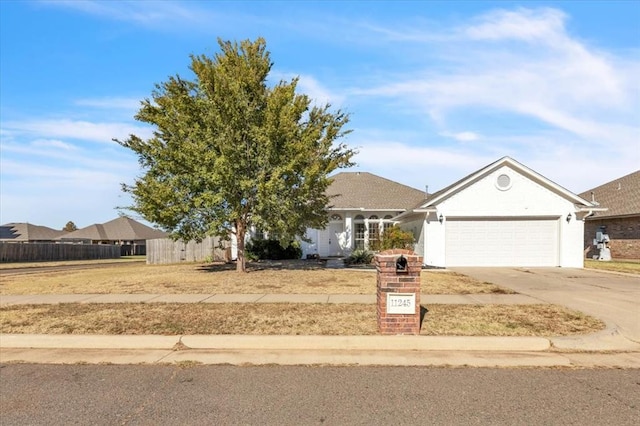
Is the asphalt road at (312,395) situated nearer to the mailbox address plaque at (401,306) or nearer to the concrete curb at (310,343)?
the concrete curb at (310,343)

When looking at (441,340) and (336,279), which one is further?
(336,279)

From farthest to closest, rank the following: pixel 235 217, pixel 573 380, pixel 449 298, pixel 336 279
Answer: pixel 235 217
pixel 336 279
pixel 449 298
pixel 573 380

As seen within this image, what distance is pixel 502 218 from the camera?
2011 cm

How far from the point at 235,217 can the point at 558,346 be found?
10.7 m

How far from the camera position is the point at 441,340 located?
6.70 m

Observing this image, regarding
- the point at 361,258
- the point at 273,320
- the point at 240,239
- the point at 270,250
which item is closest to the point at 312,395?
the point at 273,320

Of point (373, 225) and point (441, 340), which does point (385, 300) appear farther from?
point (373, 225)

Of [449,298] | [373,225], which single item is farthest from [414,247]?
[449,298]

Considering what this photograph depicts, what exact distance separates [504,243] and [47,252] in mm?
35962

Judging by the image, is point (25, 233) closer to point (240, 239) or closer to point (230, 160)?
point (240, 239)

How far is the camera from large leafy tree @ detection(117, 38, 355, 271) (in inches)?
566

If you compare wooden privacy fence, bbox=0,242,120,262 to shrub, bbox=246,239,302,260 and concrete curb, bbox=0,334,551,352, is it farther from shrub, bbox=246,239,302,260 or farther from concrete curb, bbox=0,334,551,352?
concrete curb, bbox=0,334,551,352

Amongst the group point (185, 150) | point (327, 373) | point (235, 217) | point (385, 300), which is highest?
point (185, 150)

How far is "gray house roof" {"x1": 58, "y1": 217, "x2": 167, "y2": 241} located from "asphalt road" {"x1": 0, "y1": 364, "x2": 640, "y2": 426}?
158 ft
